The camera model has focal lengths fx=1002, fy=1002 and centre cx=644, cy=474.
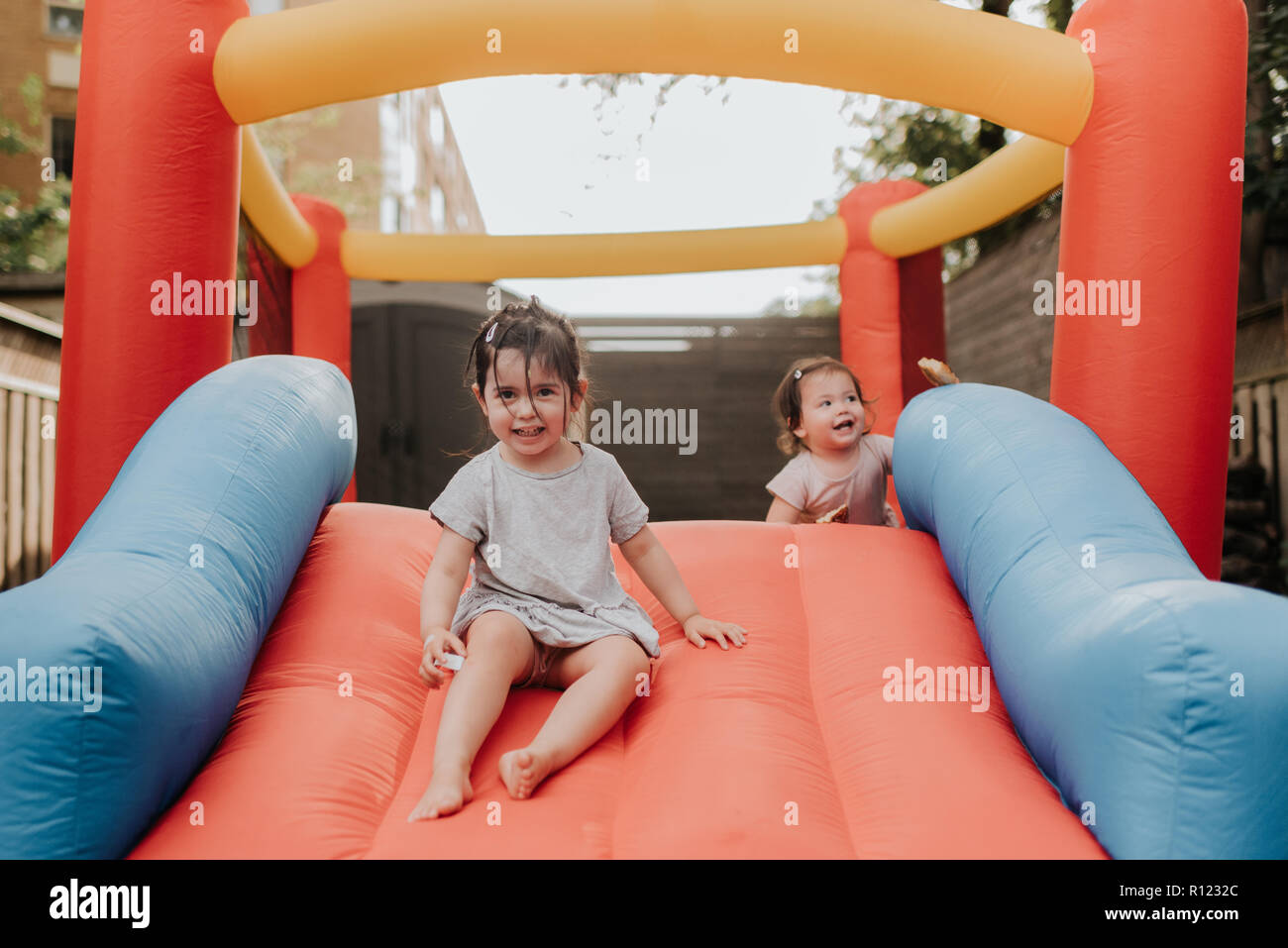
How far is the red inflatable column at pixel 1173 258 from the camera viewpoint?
7.43ft

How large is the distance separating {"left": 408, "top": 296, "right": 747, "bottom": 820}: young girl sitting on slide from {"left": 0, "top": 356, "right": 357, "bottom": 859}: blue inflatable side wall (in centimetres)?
33

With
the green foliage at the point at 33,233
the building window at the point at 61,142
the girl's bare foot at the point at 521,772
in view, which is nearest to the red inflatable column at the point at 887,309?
the girl's bare foot at the point at 521,772

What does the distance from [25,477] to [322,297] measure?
1.50 meters

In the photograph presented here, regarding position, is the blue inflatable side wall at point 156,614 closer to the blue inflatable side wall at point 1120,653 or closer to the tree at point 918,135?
the blue inflatable side wall at point 1120,653

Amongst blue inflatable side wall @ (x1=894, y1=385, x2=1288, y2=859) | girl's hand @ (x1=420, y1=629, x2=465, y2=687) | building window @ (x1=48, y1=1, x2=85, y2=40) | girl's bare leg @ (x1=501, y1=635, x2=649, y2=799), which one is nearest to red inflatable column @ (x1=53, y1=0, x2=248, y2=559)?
girl's hand @ (x1=420, y1=629, x2=465, y2=687)

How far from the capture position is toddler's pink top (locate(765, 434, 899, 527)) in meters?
3.03

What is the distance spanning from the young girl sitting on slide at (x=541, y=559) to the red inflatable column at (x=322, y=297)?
234 centimetres

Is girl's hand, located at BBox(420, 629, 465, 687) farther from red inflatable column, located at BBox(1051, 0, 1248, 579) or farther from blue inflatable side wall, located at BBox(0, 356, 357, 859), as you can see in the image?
red inflatable column, located at BBox(1051, 0, 1248, 579)

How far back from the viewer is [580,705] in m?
1.77

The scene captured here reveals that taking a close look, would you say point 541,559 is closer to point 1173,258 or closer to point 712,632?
point 712,632


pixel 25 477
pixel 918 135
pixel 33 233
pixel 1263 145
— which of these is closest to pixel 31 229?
pixel 33 233
